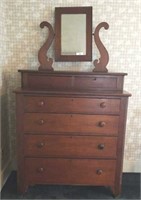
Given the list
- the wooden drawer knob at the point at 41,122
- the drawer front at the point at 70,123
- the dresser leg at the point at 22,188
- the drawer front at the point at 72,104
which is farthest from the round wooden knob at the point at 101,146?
the dresser leg at the point at 22,188

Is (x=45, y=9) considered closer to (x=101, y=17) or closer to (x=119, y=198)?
(x=101, y=17)

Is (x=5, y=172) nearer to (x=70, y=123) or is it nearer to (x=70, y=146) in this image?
(x=70, y=146)

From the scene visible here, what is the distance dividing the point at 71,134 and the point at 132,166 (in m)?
1.01

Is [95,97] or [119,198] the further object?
[119,198]

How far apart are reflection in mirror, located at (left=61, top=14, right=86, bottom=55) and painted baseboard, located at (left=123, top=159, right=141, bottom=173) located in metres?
1.36

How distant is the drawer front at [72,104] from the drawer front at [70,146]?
250 mm

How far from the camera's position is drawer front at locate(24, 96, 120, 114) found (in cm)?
180

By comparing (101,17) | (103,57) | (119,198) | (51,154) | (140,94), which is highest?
(101,17)

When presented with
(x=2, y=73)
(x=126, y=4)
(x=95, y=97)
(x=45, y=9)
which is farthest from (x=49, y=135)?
(x=126, y=4)

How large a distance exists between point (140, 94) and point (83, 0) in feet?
3.82

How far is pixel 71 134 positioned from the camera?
6.05 ft

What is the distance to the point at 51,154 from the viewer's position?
74.4 inches

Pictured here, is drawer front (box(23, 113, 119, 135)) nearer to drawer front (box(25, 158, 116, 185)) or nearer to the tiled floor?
drawer front (box(25, 158, 116, 185))

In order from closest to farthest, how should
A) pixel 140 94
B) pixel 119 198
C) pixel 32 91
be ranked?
pixel 32 91
pixel 119 198
pixel 140 94
